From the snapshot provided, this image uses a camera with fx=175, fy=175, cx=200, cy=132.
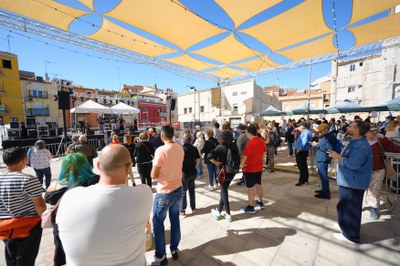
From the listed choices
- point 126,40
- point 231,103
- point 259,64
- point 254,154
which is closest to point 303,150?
point 254,154

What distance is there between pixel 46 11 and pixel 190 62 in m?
5.58

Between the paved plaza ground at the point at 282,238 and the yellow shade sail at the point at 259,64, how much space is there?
281 inches

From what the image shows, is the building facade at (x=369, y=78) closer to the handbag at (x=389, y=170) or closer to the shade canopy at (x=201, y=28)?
the shade canopy at (x=201, y=28)

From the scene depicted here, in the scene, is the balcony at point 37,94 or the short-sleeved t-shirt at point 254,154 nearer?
the short-sleeved t-shirt at point 254,154

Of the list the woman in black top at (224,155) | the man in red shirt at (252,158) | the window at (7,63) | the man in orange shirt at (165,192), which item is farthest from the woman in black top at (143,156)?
the window at (7,63)

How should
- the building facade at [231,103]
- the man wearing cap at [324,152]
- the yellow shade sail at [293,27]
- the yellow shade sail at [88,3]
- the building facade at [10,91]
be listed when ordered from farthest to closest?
the building facade at [231,103] → the building facade at [10,91] → the yellow shade sail at [293,27] → the yellow shade sail at [88,3] → the man wearing cap at [324,152]

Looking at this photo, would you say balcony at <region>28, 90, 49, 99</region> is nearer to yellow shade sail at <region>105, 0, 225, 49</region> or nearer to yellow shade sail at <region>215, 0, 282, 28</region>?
yellow shade sail at <region>105, 0, 225, 49</region>

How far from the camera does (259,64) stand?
30.9 ft

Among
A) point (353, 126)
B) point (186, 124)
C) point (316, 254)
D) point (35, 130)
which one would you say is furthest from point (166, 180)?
point (186, 124)

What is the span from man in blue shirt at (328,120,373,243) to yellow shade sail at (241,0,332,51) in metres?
4.24

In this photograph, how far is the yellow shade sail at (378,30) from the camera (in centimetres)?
549

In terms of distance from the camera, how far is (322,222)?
2.97 m

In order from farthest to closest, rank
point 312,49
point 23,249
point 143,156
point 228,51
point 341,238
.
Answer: point 228,51
point 312,49
point 143,156
point 341,238
point 23,249

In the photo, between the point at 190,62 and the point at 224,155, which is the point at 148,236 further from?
the point at 190,62
